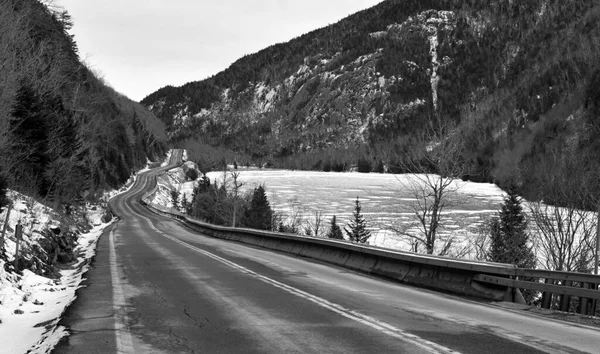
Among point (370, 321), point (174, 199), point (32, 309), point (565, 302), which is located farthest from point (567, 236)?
point (174, 199)

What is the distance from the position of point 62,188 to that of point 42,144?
559 cm

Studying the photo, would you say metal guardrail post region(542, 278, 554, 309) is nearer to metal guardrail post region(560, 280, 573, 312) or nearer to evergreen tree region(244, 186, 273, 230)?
metal guardrail post region(560, 280, 573, 312)

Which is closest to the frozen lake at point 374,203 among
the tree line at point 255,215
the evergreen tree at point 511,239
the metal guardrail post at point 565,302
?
the tree line at point 255,215

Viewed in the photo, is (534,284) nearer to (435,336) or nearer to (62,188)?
(435,336)

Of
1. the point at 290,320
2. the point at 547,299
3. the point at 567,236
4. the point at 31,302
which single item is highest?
the point at 567,236

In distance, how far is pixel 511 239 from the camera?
1612 inches

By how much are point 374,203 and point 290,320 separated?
9263 cm

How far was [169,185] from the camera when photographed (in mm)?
132375

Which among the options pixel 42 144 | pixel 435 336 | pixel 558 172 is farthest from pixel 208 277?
pixel 558 172

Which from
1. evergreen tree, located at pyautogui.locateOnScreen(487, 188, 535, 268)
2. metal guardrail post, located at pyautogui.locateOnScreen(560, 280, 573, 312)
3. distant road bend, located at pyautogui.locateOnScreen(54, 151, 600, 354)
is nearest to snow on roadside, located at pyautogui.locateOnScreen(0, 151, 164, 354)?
distant road bend, located at pyautogui.locateOnScreen(54, 151, 600, 354)

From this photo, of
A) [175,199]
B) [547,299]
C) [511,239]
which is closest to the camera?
[547,299]

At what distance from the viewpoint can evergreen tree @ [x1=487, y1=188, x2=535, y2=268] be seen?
36741 mm

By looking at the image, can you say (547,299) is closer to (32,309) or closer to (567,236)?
(32,309)

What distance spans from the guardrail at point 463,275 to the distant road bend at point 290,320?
65 cm
